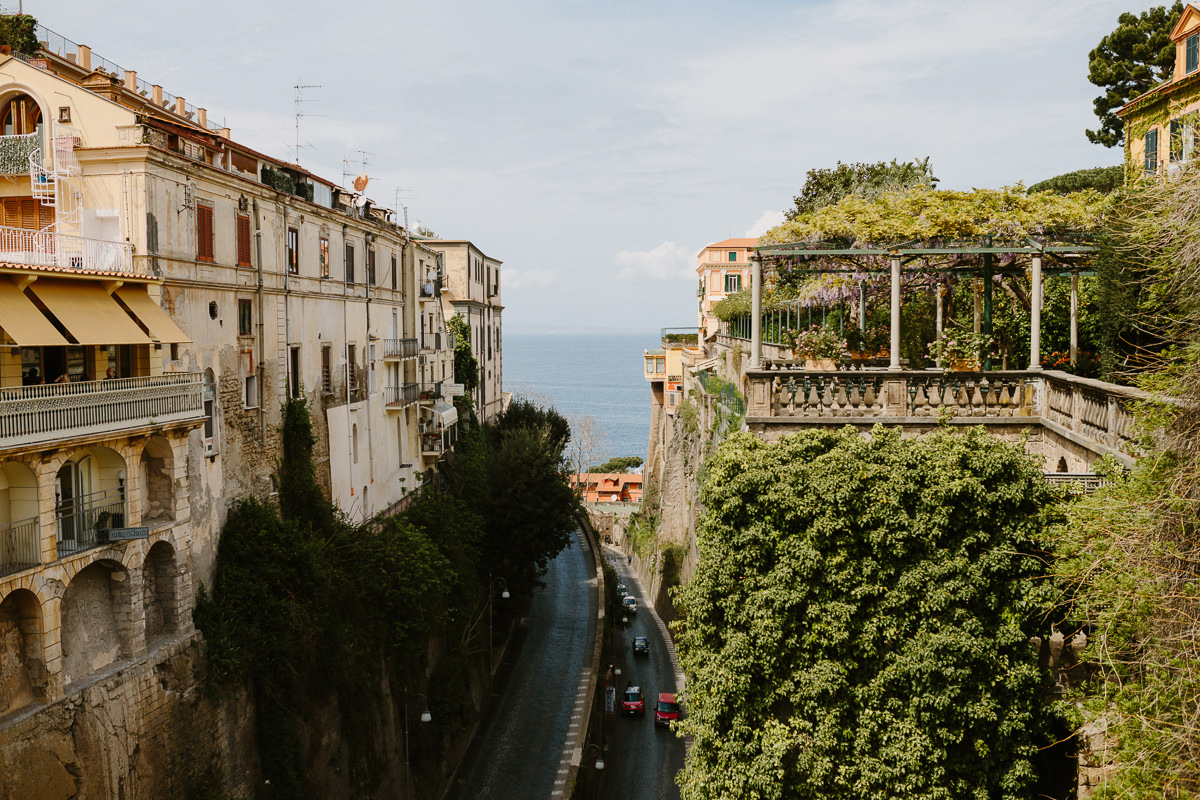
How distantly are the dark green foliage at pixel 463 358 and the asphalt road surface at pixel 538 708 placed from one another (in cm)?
1265

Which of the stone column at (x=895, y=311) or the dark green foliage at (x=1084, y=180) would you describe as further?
the dark green foliage at (x=1084, y=180)

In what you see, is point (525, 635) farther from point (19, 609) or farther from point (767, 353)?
point (19, 609)

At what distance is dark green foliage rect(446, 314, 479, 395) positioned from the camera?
50.2 m

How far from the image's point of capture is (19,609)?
575 inches

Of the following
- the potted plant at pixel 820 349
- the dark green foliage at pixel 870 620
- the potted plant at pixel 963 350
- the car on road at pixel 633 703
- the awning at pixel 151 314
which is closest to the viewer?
the dark green foliage at pixel 870 620

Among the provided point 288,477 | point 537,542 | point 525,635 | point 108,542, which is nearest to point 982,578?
point 108,542

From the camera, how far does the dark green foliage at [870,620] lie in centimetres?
1245

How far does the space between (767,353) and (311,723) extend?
1829 centimetres

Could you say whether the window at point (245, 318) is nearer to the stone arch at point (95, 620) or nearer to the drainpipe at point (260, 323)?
the drainpipe at point (260, 323)

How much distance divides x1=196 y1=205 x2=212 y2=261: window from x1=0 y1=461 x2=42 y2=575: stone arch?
22.3 feet

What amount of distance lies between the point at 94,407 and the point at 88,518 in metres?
2.21

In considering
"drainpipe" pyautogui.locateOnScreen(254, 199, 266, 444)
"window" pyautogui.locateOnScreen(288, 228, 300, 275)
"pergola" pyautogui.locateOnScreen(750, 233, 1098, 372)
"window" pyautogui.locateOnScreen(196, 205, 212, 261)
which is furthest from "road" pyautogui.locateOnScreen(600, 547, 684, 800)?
"window" pyautogui.locateOnScreen(288, 228, 300, 275)

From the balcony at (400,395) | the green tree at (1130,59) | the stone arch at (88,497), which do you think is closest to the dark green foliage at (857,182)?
the green tree at (1130,59)

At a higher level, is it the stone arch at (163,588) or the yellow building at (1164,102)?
the yellow building at (1164,102)
